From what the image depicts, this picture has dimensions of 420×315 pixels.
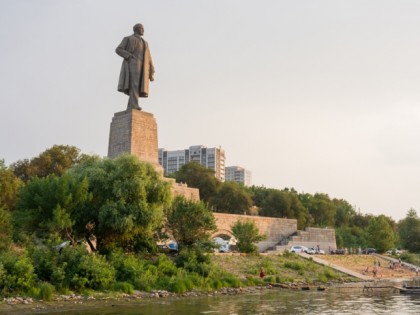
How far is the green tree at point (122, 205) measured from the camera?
72.0ft

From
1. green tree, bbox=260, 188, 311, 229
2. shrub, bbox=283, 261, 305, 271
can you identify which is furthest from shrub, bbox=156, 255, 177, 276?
green tree, bbox=260, 188, 311, 229

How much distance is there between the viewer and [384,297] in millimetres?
23047

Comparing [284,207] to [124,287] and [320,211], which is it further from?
[124,287]

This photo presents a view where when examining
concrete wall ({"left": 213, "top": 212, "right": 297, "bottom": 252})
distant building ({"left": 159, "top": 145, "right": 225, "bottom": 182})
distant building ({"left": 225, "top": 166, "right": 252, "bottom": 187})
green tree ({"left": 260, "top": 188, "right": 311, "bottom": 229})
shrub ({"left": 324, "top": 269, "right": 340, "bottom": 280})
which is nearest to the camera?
shrub ({"left": 324, "top": 269, "right": 340, "bottom": 280})

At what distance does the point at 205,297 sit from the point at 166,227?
515cm

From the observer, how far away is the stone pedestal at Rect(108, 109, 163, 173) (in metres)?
29.0

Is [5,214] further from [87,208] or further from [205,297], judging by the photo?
[205,297]

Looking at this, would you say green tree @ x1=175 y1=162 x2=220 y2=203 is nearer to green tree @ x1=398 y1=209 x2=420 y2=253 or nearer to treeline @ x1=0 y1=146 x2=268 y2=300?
green tree @ x1=398 y1=209 x2=420 y2=253

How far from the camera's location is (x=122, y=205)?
2194cm

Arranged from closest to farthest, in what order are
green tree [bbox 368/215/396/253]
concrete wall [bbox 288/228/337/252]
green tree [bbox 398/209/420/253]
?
concrete wall [bbox 288/228/337/252] < green tree [bbox 368/215/396/253] < green tree [bbox 398/209/420/253]

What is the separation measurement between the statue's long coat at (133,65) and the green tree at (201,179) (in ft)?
98.6

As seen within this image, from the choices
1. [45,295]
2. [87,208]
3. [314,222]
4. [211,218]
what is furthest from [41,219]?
[314,222]

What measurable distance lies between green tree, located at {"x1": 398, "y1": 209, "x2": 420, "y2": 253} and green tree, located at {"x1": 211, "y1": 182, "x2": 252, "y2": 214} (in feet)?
53.1

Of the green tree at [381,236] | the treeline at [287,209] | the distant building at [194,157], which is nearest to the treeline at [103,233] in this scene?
the green tree at [381,236]
